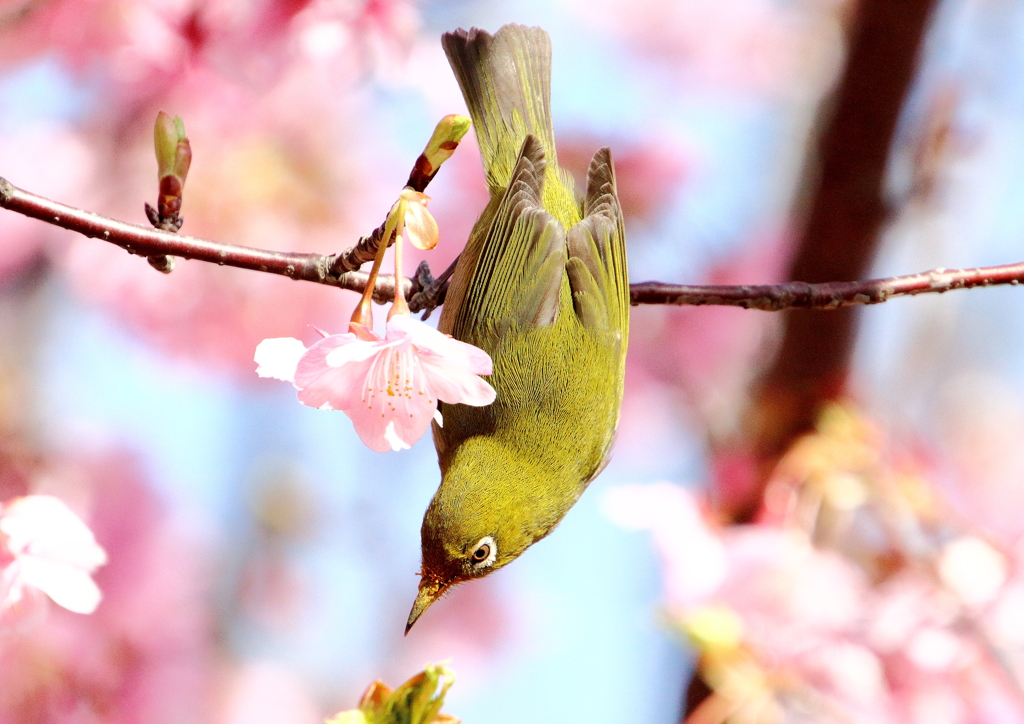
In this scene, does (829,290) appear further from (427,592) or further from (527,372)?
(427,592)

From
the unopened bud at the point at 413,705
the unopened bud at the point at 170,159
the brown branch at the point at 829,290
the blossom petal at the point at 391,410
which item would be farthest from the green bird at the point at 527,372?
the unopened bud at the point at 170,159

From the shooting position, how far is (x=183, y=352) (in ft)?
8.70

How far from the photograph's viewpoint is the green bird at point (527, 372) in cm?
137

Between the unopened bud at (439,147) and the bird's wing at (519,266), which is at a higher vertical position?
the bird's wing at (519,266)

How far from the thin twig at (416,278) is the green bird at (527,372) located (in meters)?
0.10

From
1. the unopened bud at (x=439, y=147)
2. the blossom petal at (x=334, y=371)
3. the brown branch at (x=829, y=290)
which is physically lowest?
the blossom petal at (x=334, y=371)

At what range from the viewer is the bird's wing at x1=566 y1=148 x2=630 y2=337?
155cm

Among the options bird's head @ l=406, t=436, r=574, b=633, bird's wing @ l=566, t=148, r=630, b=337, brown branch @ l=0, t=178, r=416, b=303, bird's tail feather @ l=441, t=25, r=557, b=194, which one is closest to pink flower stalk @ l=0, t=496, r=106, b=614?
brown branch @ l=0, t=178, r=416, b=303

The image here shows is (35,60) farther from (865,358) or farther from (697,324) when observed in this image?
(865,358)

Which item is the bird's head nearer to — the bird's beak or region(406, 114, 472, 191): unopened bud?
the bird's beak

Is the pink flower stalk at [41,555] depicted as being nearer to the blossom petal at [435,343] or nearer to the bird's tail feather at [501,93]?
the blossom petal at [435,343]

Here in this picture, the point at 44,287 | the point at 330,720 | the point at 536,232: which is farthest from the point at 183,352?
the point at 330,720

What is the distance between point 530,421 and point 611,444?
0.25 meters

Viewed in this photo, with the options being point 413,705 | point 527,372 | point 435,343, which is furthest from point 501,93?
point 413,705
